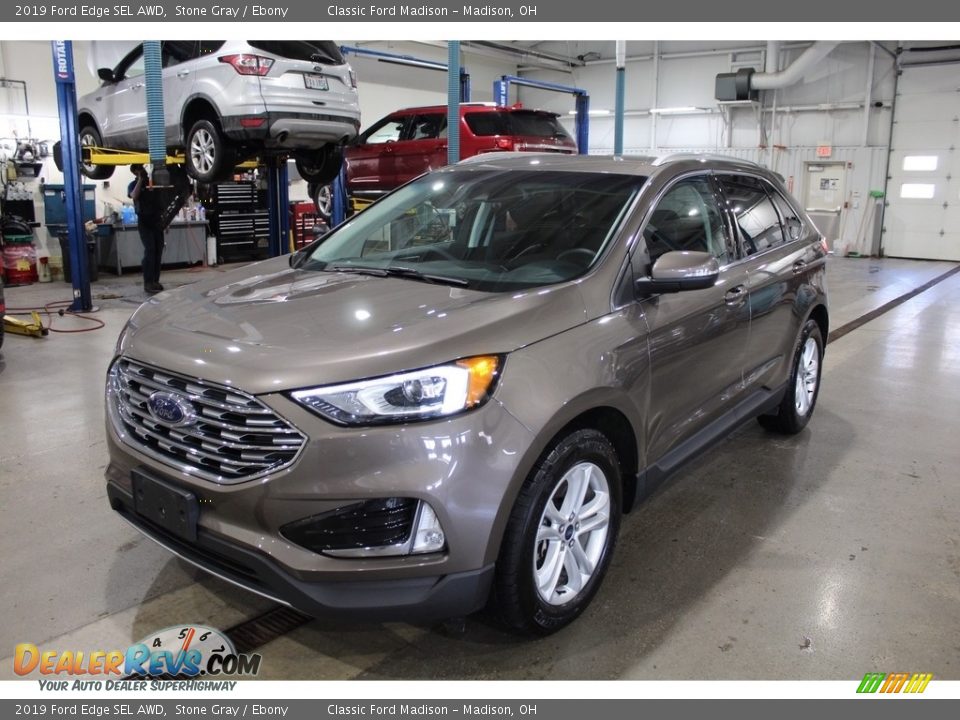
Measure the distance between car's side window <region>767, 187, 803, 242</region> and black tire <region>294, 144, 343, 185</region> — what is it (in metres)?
5.15

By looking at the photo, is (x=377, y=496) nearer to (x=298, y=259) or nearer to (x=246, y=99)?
(x=298, y=259)

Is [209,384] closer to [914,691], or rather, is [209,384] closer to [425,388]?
[425,388]

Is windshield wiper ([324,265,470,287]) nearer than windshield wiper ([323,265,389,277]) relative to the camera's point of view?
Yes

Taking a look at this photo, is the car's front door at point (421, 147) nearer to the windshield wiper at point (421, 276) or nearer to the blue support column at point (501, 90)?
the blue support column at point (501, 90)

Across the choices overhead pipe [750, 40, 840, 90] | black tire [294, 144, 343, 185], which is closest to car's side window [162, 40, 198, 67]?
black tire [294, 144, 343, 185]

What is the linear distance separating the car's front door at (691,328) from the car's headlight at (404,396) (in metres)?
0.82

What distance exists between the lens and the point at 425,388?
1.97 m

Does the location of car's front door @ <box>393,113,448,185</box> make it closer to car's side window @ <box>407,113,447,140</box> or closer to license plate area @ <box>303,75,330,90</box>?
car's side window @ <box>407,113,447,140</box>

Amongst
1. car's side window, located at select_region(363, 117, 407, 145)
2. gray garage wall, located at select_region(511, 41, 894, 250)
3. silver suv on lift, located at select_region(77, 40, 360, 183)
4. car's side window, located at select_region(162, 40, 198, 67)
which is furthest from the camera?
gray garage wall, located at select_region(511, 41, 894, 250)

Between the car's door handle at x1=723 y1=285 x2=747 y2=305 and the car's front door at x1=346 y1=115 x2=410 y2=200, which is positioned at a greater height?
the car's front door at x1=346 y1=115 x2=410 y2=200

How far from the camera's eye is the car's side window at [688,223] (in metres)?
2.83

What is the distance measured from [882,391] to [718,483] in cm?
242

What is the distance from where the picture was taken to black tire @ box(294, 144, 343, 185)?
8.21 meters

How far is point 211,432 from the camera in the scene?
2.06 metres
